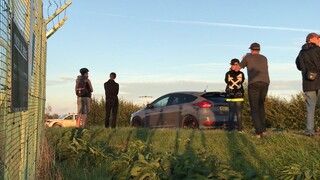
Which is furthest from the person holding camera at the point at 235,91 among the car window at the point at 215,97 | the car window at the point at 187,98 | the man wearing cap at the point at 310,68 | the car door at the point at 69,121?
the car door at the point at 69,121

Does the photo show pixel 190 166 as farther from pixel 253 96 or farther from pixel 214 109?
pixel 214 109

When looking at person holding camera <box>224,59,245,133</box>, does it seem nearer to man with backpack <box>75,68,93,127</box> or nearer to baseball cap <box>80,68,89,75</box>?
man with backpack <box>75,68,93,127</box>

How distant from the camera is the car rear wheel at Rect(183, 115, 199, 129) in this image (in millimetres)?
15766

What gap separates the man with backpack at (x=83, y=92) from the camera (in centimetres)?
1489

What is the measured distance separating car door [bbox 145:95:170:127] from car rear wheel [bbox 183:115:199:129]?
133cm

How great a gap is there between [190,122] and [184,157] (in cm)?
1003

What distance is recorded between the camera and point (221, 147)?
912 cm

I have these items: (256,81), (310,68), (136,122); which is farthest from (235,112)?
(136,122)

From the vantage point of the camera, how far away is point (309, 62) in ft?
30.2

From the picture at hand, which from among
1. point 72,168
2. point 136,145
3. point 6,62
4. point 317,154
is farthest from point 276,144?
point 6,62

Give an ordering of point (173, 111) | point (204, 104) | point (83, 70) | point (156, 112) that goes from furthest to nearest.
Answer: point (156, 112) → point (173, 111) → point (204, 104) → point (83, 70)

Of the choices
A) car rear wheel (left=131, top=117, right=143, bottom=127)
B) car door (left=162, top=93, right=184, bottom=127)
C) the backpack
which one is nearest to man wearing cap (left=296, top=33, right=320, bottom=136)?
car door (left=162, top=93, right=184, bottom=127)

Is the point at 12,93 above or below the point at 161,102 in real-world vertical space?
below

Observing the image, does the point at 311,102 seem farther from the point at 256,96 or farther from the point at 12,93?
the point at 12,93
